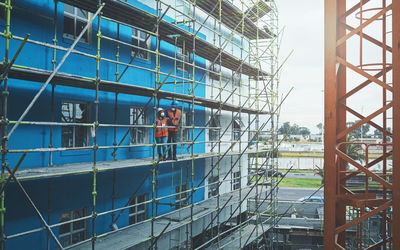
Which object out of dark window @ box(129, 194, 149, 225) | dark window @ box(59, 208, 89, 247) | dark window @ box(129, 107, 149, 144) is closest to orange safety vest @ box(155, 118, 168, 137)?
dark window @ box(129, 107, 149, 144)

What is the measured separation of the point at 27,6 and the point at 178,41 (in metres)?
5.82

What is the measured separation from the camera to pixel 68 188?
8.80m

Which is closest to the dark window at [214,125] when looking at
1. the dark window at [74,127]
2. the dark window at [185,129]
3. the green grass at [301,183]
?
the dark window at [185,129]

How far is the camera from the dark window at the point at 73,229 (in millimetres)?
8898

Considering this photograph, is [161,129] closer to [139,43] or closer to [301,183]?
[139,43]

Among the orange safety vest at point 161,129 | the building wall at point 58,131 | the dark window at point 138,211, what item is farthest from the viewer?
the dark window at point 138,211

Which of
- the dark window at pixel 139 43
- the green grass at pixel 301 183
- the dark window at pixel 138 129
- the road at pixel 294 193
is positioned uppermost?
the dark window at pixel 139 43

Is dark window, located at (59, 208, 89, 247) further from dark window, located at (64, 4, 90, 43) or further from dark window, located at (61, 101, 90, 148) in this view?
dark window, located at (64, 4, 90, 43)

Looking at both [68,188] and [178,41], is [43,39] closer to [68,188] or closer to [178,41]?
[68,188]

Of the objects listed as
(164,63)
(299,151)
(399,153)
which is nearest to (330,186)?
(399,153)

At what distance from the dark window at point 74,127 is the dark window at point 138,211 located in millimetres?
2934

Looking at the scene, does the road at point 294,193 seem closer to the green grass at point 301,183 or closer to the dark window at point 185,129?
the green grass at point 301,183

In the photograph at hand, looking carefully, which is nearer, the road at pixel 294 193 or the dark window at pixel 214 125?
the dark window at pixel 214 125

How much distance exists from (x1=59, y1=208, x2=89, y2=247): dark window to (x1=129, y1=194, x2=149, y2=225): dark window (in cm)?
186
